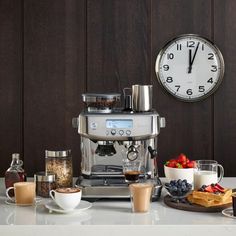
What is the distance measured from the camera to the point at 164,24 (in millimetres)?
4480

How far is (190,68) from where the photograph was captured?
14.7ft

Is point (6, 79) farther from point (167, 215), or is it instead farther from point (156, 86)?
point (167, 215)

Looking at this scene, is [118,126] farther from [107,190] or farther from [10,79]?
[10,79]

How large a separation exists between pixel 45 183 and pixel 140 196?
1.67 feet

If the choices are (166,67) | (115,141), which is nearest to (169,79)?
(166,67)

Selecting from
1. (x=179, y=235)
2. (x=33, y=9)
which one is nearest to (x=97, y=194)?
(x=179, y=235)

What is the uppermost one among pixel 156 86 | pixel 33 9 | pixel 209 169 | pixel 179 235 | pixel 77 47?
pixel 33 9

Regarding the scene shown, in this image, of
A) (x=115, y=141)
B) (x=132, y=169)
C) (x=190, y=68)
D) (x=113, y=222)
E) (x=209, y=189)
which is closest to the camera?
(x=113, y=222)

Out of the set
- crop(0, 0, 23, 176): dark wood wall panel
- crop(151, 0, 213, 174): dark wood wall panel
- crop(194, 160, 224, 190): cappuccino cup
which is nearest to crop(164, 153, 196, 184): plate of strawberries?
crop(194, 160, 224, 190): cappuccino cup

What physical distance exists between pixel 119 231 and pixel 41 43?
8.34 ft

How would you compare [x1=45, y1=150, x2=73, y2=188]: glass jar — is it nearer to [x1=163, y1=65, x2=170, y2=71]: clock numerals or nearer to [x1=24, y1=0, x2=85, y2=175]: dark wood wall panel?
[x1=24, y1=0, x2=85, y2=175]: dark wood wall panel

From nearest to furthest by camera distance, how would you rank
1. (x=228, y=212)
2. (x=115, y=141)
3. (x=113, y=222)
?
1. (x=113, y=222)
2. (x=228, y=212)
3. (x=115, y=141)

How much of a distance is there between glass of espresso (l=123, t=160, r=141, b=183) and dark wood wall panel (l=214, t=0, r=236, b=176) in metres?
2.01

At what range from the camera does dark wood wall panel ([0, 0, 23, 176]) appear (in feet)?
14.7
